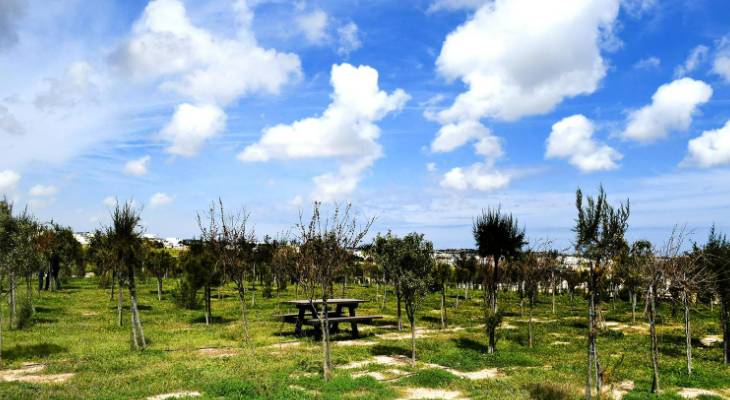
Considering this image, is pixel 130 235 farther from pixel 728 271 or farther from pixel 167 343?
pixel 728 271

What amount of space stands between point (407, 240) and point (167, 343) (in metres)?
13.4

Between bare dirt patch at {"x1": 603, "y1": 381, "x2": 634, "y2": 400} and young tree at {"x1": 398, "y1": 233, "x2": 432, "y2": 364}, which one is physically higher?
young tree at {"x1": 398, "y1": 233, "x2": 432, "y2": 364}

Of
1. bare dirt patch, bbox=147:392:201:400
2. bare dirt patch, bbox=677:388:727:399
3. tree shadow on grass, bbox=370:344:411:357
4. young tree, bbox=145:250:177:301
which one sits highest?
young tree, bbox=145:250:177:301

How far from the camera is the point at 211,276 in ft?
114

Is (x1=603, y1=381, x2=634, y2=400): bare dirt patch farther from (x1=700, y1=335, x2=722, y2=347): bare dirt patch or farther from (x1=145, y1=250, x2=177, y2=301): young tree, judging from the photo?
(x1=145, y1=250, x2=177, y2=301): young tree

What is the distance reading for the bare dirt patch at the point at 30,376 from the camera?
17391 millimetres

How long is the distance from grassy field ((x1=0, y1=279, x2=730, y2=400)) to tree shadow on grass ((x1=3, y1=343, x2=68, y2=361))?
5 centimetres

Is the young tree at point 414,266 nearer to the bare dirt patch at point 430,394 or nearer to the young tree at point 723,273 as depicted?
the bare dirt patch at point 430,394

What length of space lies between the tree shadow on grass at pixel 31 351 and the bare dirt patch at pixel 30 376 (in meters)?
2.35

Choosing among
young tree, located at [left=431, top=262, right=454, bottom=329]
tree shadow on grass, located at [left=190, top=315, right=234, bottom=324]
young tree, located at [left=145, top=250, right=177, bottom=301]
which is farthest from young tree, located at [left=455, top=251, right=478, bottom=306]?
tree shadow on grass, located at [left=190, top=315, right=234, bottom=324]

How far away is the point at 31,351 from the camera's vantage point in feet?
74.9

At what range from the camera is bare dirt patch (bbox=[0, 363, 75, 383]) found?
17.4 m

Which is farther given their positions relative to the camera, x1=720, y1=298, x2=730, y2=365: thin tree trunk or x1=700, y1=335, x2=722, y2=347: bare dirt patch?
x1=700, y1=335, x2=722, y2=347: bare dirt patch

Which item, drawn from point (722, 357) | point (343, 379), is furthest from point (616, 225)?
point (722, 357)
